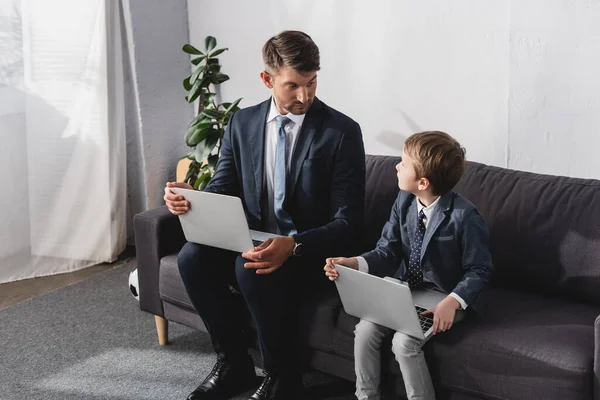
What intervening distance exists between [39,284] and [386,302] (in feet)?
6.63

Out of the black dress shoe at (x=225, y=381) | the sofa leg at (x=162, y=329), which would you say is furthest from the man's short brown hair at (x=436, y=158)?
the sofa leg at (x=162, y=329)

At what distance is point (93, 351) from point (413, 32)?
1.62m

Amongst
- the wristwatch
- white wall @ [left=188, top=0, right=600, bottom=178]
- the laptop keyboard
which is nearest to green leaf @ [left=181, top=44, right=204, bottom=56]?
white wall @ [left=188, top=0, right=600, bottom=178]

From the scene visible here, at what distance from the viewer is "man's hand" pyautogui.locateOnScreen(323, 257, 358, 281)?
1990 mm

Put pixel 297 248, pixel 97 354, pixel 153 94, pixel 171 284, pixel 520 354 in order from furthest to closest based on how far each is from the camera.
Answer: pixel 153 94 < pixel 97 354 < pixel 171 284 < pixel 297 248 < pixel 520 354

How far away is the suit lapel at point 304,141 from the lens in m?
2.30

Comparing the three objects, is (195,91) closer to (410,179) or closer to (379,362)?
(410,179)

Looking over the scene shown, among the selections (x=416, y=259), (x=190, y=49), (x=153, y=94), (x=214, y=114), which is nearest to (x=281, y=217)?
(x=416, y=259)

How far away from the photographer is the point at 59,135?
11.2ft

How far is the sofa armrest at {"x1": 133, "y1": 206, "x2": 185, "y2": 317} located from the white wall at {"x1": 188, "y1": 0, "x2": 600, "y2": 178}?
917 millimetres

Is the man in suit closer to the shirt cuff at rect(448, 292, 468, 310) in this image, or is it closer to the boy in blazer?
the boy in blazer

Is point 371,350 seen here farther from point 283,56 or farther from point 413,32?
point 413,32

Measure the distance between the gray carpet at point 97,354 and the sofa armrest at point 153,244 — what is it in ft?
0.61

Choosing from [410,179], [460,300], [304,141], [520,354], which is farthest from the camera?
[304,141]
